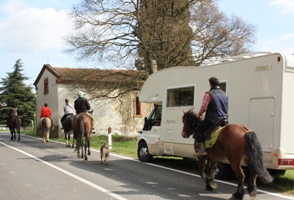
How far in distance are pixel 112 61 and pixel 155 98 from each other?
35.6 ft

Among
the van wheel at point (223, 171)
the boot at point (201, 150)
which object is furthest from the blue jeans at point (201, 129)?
the van wheel at point (223, 171)

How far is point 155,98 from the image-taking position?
40.5ft

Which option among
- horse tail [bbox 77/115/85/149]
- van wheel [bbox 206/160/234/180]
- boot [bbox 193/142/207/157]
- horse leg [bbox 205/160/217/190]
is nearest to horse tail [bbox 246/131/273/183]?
boot [bbox 193/142/207/157]

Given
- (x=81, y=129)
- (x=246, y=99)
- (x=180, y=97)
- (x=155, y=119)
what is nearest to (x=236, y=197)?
(x=246, y=99)

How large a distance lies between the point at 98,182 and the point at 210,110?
127 inches

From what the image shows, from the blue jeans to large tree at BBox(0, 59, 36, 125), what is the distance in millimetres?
52749

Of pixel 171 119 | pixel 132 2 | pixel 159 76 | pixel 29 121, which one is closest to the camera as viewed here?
pixel 171 119

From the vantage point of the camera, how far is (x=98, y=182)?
342 inches

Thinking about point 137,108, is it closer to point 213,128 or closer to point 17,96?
point 213,128

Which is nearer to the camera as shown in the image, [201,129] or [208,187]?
[201,129]

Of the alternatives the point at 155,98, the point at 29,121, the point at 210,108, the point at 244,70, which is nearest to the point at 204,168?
the point at 210,108

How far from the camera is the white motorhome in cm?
790

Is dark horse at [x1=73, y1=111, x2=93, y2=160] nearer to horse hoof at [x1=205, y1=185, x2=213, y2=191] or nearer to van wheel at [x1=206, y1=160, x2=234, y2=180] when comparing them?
van wheel at [x1=206, y1=160, x2=234, y2=180]

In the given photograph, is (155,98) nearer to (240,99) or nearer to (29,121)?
(240,99)
